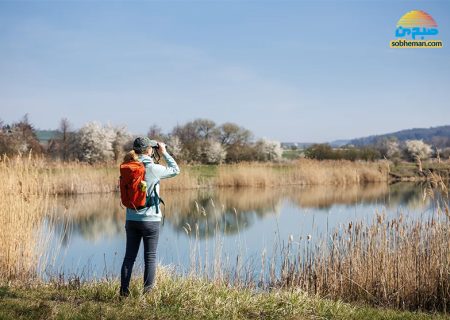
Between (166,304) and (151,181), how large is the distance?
1.23m

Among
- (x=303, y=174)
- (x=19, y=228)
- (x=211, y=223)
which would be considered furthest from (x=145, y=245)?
(x=303, y=174)

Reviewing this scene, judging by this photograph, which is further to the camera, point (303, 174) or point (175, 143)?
point (175, 143)

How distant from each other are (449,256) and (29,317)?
4914 millimetres

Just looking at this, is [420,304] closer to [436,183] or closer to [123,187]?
[436,183]

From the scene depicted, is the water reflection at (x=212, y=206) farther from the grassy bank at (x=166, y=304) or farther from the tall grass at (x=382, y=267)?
the grassy bank at (x=166, y=304)

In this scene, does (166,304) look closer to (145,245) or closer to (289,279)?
(145,245)

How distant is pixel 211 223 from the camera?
14141mm

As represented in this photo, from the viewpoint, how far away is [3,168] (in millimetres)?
6984

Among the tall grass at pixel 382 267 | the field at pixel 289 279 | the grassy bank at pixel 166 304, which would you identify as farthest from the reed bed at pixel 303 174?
the grassy bank at pixel 166 304

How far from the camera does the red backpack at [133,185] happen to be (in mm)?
4434

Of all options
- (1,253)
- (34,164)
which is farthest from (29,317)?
(34,164)

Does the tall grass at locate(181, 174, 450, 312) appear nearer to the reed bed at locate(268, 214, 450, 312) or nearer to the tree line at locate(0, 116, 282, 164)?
the reed bed at locate(268, 214, 450, 312)

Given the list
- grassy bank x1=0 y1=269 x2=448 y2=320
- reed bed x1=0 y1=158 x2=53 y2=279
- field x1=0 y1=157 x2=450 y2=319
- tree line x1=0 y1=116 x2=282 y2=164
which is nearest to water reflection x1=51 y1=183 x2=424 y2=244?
reed bed x1=0 y1=158 x2=53 y2=279

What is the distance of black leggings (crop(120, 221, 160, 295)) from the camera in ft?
14.8
